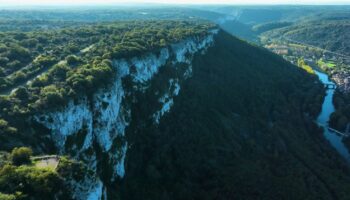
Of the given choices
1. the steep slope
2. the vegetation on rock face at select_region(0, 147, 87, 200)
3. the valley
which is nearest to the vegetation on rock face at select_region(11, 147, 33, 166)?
the vegetation on rock face at select_region(0, 147, 87, 200)

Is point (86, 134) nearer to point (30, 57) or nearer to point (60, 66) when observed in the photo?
point (60, 66)

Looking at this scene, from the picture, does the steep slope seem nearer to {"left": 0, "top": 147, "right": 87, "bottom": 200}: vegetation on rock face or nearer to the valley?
the valley

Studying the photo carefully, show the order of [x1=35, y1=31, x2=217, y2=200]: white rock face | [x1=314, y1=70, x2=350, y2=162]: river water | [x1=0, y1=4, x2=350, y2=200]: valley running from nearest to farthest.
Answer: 1. [x1=0, y1=4, x2=350, y2=200]: valley
2. [x1=35, y1=31, x2=217, y2=200]: white rock face
3. [x1=314, y1=70, x2=350, y2=162]: river water

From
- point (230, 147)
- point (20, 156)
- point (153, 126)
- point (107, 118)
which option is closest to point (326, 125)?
point (230, 147)

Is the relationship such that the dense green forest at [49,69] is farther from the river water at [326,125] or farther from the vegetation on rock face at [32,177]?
the river water at [326,125]

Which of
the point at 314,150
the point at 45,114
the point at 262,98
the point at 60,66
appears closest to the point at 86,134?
the point at 45,114

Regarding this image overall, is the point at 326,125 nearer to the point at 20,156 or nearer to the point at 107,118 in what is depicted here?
the point at 107,118
